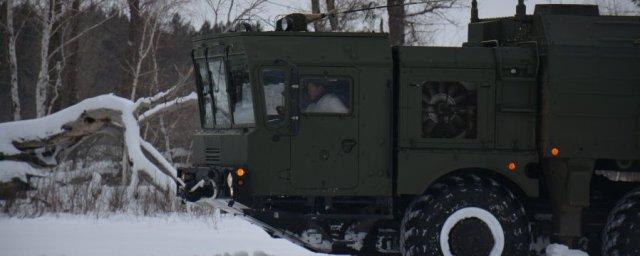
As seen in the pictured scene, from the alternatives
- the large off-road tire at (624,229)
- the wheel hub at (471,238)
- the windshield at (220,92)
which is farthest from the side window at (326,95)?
the large off-road tire at (624,229)

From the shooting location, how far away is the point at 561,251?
450 inches

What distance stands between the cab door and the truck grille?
1.02 meters

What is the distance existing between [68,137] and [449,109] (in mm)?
12420

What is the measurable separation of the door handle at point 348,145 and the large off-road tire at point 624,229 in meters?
3.16

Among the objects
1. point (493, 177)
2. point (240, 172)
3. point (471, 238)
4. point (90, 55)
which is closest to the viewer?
point (240, 172)

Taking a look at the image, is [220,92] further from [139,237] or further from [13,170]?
[13,170]

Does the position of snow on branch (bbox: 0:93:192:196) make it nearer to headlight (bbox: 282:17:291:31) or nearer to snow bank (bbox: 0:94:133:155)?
snow bank (bbox: 0:94:133:155)

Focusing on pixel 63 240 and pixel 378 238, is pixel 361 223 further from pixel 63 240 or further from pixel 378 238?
pixel 63 240

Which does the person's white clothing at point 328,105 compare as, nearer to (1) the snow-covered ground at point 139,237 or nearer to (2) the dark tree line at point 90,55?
(1) the snow-covered ground at point 139,237

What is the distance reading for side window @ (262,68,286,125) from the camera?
1116cm

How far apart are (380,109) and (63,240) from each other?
657cm

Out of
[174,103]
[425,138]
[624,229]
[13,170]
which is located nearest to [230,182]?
[425,138]

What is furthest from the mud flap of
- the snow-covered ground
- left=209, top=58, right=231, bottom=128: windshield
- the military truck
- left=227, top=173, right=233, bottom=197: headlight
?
left=209, top=58, right=231, bottom=128: windshield

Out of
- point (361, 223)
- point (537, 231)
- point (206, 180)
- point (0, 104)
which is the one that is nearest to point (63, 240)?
point (206, 180)
